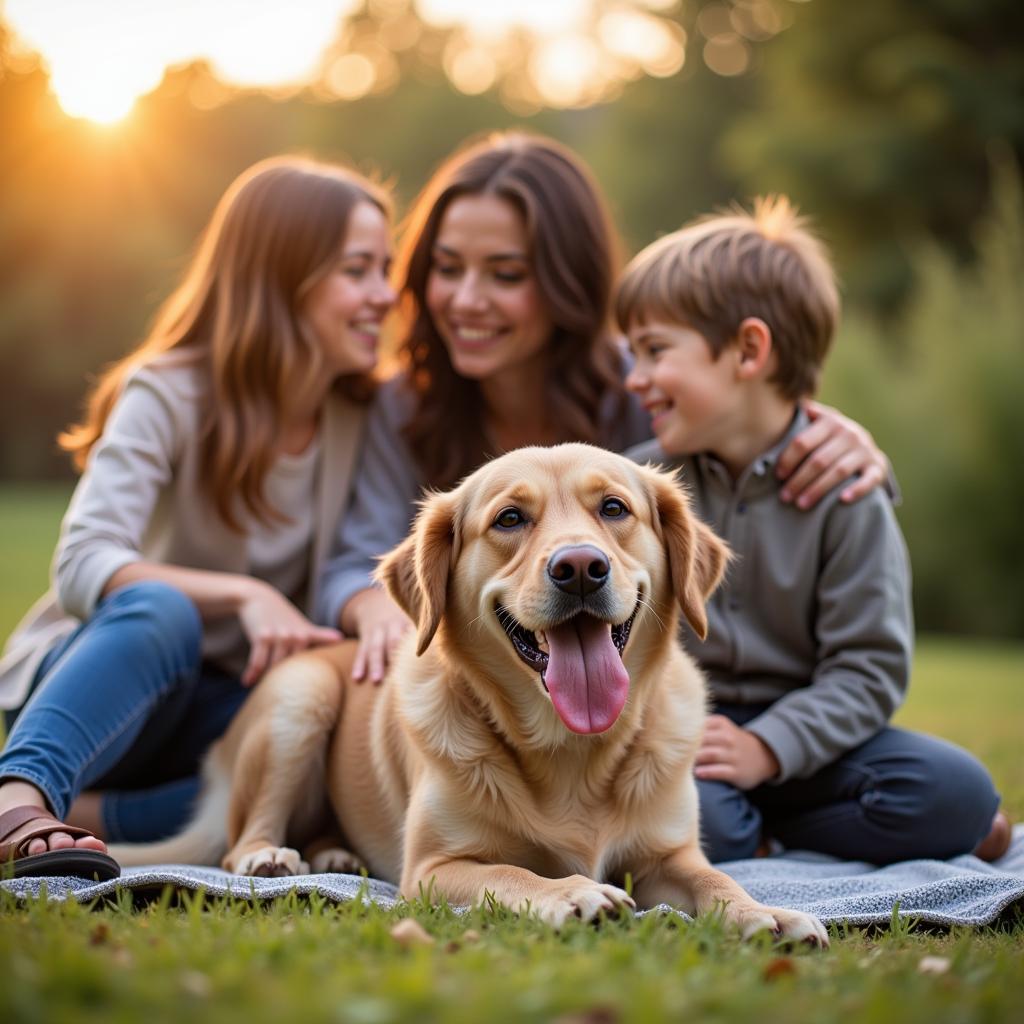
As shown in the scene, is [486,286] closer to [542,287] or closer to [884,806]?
[542,287]

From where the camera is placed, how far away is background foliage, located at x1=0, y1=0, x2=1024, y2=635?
15.8 metres

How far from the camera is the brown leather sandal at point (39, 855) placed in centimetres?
280

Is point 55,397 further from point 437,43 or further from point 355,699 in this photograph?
point 355,699

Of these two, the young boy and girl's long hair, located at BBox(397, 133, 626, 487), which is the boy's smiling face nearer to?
the young boy

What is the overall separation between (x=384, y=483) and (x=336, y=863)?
1697mm

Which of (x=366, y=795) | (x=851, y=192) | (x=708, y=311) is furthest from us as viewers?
(x=851, y=192)

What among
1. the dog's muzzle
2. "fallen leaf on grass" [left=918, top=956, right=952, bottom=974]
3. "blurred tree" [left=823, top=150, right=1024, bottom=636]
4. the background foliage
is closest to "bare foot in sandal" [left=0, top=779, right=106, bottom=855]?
the dog's muzzle

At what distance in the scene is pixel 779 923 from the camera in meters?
2.61

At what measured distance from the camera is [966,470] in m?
15.5

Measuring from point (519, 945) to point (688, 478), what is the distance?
230 cm

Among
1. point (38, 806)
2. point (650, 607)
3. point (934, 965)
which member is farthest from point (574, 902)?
point (38, 806)

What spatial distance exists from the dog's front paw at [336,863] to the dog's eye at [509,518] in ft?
4.20

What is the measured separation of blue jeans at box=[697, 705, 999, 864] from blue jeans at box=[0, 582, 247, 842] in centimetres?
178

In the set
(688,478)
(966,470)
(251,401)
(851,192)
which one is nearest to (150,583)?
(251,401)
